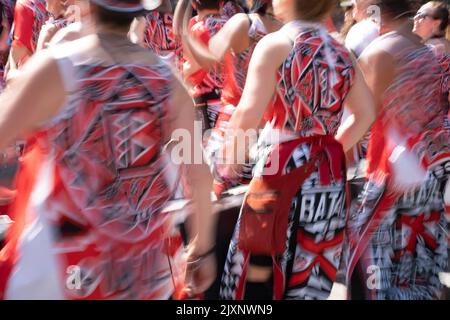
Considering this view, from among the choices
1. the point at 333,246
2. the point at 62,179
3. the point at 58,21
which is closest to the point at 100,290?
the point at 62,179

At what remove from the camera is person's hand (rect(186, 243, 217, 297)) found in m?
3.13

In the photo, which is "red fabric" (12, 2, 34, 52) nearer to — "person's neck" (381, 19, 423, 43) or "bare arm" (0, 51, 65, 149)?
"person's neck" (381, 19, 423, 43)

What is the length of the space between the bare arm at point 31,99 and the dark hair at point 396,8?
211cm

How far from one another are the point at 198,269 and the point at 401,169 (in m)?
1.39

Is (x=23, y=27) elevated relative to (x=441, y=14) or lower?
elevated

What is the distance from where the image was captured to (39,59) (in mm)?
2525

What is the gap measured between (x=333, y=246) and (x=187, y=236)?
0.68 meters

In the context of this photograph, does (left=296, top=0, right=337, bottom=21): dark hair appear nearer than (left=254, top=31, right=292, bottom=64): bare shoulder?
No

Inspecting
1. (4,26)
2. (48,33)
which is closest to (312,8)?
(48,33)

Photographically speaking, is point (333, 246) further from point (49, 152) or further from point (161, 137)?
point (49, 152)

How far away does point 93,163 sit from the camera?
2607mm

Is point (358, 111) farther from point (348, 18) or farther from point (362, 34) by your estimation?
point (348, 18)

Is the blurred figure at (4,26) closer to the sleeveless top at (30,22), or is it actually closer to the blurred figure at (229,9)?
the sleeveless top at (30,22)

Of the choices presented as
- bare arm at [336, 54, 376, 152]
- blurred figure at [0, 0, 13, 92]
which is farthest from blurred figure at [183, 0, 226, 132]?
bare arm at [336, 54, 376, 152]
